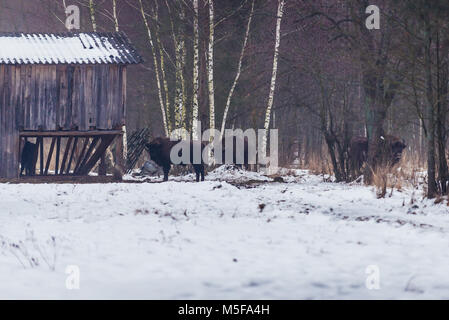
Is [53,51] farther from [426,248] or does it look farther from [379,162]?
[426,248]

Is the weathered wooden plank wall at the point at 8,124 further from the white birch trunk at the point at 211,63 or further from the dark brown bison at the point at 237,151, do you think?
the dark brown bison at the point at 237,151

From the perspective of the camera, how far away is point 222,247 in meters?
8.13

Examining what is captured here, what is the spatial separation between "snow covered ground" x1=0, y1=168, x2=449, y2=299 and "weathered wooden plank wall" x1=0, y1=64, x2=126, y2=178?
8696 mm

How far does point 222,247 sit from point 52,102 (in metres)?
15.8

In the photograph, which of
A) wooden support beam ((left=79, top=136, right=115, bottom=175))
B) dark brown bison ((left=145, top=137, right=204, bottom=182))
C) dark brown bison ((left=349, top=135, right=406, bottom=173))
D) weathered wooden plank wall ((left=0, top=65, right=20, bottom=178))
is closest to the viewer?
dark brown bison ((left=349, top=135, right=406, bottom=173))

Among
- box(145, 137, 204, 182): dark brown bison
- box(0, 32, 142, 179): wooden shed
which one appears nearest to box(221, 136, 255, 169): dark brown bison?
box(145, 137, 204, 182): dark brown bison

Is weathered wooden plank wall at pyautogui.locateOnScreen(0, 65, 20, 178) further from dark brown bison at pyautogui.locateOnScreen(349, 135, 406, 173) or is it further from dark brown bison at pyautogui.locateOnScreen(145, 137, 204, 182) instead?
dark brown bison at pyautogui.locateOnScreen(349, 135, 406, 173)

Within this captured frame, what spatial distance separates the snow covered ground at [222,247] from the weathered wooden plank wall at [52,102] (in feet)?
28.5

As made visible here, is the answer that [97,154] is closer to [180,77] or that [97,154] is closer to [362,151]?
[180,77]

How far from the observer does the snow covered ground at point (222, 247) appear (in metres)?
6.08

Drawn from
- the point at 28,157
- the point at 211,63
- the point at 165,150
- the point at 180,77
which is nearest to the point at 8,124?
the point at 28,157

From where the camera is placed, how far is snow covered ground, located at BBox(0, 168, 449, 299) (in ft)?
19.9

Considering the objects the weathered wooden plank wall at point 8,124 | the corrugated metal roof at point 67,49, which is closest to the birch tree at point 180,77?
the corrugated metal roof at point 67,49

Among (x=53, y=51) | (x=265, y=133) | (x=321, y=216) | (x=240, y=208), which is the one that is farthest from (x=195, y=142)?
(x=321, y=216)
